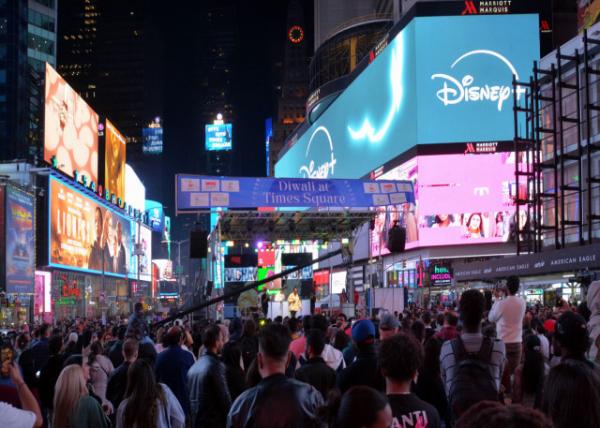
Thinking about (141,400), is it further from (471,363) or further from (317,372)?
(471,363)

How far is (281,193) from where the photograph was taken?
32.3 meters

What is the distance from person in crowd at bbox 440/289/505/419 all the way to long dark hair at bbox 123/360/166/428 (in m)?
2.27

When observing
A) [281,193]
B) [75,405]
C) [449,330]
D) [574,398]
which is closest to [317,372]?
[75,405]

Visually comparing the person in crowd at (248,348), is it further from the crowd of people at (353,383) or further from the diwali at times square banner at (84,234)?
the diwali at times square banner at (84,234)

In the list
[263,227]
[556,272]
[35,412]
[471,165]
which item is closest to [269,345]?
[35,412]

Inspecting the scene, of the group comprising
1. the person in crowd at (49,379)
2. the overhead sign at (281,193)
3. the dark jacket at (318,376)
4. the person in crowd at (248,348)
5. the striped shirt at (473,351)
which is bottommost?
the person in crowd at (49,379)

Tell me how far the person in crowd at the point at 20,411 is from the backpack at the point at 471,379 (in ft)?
9.68

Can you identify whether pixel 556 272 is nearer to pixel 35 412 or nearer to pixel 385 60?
pixel 35 412

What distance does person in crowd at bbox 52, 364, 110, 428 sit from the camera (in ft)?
20.3

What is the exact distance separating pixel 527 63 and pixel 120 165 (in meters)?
45.8

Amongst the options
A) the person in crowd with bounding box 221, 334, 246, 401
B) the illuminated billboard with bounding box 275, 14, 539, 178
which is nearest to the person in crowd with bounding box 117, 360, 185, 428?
the person in crowd with bounding box 221, 334, 246, 401

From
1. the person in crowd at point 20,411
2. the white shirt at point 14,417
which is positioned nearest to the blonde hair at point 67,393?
the person in crowd at point 20,411

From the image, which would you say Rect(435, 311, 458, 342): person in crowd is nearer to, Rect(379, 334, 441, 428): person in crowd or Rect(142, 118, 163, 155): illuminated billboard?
Rect(379, 334, 441, 428): person in crowd

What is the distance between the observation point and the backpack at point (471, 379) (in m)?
5.67
